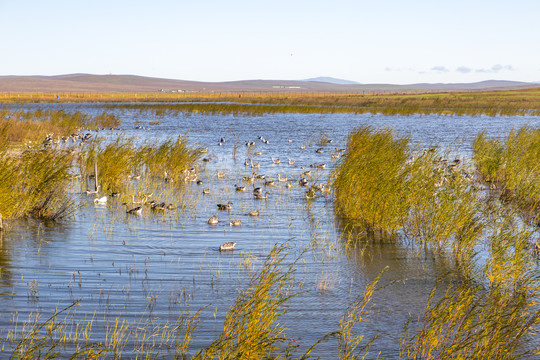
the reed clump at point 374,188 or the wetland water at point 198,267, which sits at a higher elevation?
the reed clump at point 374,188

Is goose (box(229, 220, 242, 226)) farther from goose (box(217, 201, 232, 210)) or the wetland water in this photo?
goose (box(217, 201, 232, 210))

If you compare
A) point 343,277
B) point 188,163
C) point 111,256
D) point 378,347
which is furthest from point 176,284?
point 188,163

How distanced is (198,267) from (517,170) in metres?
9.45

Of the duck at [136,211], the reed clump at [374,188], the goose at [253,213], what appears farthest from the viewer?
the goose at [253,213]

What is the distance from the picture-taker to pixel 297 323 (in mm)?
6707

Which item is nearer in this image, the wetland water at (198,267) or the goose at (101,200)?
the wetland water at (198,267)

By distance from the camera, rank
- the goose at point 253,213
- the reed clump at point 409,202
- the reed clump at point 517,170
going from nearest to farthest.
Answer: the reed clump at point 409,202 < the reed clump at point 517,170 < the goose at point 253,213

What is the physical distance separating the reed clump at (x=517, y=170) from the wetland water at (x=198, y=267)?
12.8 feet

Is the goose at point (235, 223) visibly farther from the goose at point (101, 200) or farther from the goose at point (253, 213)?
the goose at point (101, 200)

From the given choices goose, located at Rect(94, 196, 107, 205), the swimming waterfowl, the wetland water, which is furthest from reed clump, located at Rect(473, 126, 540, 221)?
goose, located at Rect(94, 196, 107, 205)

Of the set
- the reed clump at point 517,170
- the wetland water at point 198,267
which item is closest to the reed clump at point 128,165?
the wetland water at point 198,267

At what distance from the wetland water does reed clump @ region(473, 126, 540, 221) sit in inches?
153

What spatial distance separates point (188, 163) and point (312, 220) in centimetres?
764

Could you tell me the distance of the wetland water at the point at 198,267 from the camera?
22.5ft
